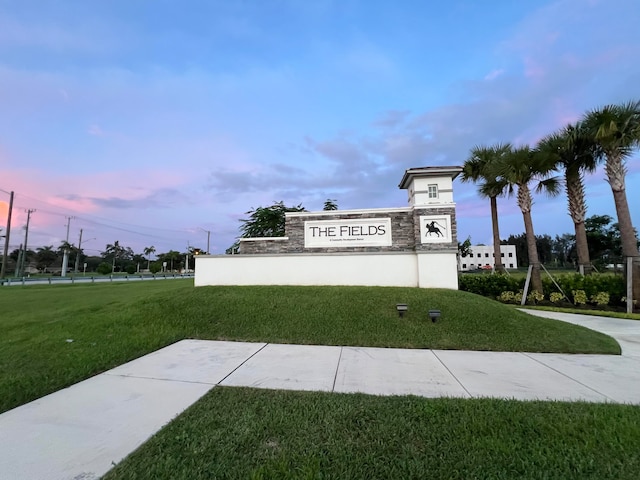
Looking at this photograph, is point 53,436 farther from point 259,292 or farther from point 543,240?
point 543,240

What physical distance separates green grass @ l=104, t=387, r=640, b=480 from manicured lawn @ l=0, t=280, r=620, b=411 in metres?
2.57

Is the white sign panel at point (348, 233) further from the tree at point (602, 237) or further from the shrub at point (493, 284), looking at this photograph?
the tree at point (602, 237)

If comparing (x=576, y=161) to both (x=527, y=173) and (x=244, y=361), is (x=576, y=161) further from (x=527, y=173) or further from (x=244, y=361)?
(x=244, y=361)

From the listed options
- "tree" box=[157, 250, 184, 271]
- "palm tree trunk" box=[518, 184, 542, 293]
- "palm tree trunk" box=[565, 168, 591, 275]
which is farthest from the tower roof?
"tree" box=[157, 250, 184, 271]

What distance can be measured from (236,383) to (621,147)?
14.9 m

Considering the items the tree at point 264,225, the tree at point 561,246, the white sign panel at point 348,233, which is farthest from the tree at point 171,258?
the tree at point 561,246

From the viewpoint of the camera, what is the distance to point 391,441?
264cm

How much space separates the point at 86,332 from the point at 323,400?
557 cm

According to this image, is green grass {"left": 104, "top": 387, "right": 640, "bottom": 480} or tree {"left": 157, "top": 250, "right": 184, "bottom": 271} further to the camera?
tree {"left": 157, "top": 250, "right": 184, "bottom": 271}

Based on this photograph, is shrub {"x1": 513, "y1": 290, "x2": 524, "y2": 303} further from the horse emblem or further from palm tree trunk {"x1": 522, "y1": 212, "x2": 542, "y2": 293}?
the horse emblem

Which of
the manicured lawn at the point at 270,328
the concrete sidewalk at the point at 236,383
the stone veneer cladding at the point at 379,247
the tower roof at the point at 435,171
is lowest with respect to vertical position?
the concrete sidewalk at the point at 236,383

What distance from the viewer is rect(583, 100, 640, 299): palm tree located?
1070 centimetres

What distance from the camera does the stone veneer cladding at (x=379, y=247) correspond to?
32.6 ft

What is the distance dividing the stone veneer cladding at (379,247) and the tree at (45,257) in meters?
88.2
